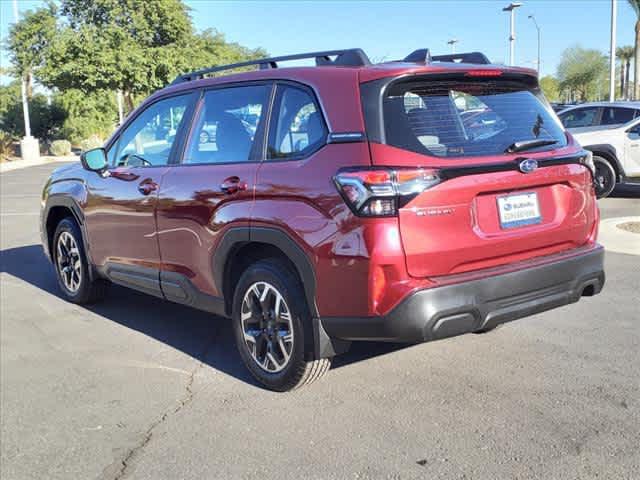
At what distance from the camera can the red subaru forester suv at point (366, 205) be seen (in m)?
3.47

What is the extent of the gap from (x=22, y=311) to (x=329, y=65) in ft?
13.0

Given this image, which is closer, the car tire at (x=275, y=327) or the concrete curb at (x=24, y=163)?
the car tire at (x=275, y=327)

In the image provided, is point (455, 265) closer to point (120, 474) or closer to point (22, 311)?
point (120, 474)

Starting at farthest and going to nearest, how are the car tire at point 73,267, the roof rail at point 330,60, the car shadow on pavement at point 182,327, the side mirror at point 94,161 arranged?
1. the car tire at point 73,267
2. the side mirror at point 94,161
3. the car shadow on pavement at point 182,327
4. the roof rail at point 330,60

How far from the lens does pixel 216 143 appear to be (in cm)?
→ 455

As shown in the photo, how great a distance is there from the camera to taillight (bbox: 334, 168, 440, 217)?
11.2 feet

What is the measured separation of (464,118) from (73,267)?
4136 millimetres

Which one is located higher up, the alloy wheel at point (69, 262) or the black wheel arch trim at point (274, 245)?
the black wheel arch trim at point (274, 245)

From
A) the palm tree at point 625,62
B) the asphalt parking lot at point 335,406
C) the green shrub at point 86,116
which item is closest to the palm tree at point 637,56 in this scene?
the green shrub at point 86,116

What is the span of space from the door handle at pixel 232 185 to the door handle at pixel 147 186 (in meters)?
0.88

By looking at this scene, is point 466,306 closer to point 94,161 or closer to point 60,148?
point 94,161

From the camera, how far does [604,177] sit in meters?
12.2

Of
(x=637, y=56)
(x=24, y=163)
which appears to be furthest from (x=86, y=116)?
(x=637, y=56)

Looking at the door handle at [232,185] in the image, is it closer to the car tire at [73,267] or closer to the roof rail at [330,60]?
the roof rail at [330,60]
